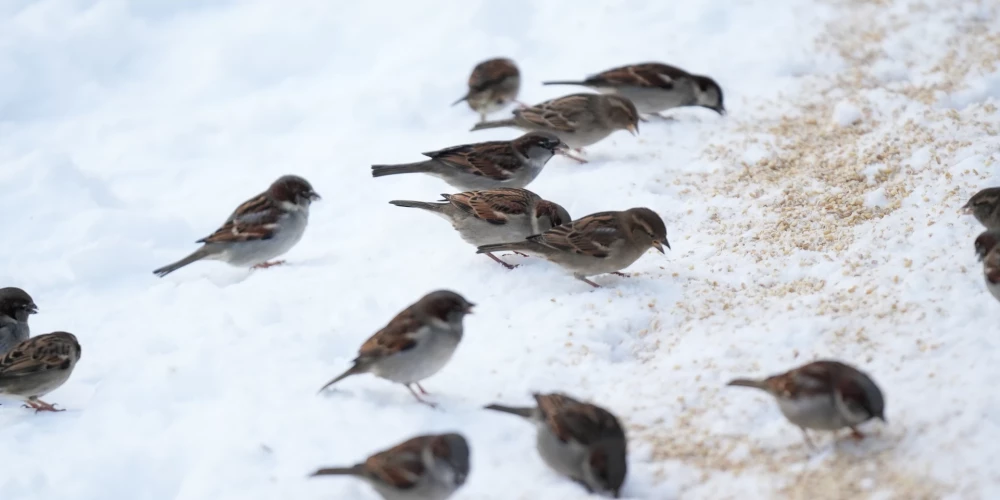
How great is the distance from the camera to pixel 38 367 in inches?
220

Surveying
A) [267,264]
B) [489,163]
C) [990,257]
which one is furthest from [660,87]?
[990,257]

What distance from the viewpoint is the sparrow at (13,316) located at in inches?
250

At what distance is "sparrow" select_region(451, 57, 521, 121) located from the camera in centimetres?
947

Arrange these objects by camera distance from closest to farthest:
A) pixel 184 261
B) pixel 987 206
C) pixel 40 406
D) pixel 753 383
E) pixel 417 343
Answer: pixel 753 383 < pixel 417 343 < pixel 40 406 < pixel 987 206 < pixel 184 261

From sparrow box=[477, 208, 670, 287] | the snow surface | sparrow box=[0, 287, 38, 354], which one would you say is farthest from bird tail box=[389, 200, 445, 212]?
sparrow box=[0, 287, 38, 354]

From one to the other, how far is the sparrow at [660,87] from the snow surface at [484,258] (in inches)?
10.0

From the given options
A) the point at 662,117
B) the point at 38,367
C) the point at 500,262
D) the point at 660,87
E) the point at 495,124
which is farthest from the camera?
the point at 662,117

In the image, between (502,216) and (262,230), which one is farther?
(262,230)

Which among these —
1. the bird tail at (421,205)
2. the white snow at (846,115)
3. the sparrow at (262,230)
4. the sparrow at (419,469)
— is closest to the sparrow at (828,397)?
the sparrow at (419,469)

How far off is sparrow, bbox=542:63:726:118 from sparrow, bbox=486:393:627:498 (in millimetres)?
5390

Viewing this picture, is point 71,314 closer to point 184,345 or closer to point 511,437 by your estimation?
point 184,345

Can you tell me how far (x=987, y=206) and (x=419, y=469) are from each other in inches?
152

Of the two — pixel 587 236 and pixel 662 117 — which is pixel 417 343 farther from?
pixel 662 117

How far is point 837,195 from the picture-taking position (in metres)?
7.02
